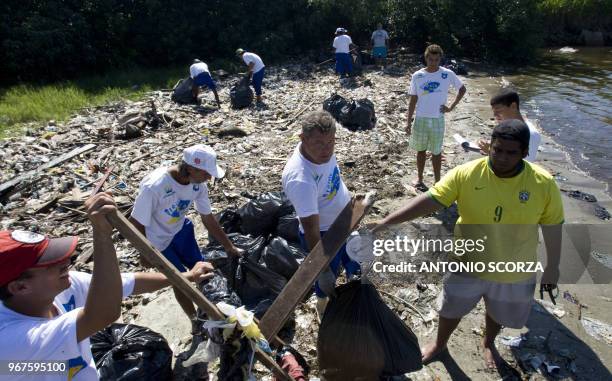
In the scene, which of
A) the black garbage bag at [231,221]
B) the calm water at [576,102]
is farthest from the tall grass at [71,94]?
the calm water at [576,102]

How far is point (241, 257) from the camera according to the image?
3.46 metres

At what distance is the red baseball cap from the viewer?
4.70ft

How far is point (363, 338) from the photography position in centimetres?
242

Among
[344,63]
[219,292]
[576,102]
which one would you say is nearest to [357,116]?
[344,63]

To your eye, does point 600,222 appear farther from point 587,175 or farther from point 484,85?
point 484,85

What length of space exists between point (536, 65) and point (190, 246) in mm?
18081

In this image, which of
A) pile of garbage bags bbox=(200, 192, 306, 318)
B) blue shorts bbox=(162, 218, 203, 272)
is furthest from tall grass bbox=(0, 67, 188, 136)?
blue shorts bbox=(162, 218, 203, 272)

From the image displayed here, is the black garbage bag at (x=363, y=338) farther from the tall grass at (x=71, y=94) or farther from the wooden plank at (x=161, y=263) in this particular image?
the tall grass at (x=71, y=94)

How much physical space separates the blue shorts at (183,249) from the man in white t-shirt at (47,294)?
1.64m

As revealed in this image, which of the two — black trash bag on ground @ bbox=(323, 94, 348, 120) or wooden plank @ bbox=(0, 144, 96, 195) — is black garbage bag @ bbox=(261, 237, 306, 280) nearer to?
wooden plank @ bbox=(0, 144, 96, 195)

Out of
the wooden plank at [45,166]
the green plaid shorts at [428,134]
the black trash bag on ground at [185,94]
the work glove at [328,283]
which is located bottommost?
the wooden plank at [45,166]

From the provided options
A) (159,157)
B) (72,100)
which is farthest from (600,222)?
(72,100)

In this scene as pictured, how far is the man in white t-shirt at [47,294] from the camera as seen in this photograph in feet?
4.71

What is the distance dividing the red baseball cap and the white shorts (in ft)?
7.73
